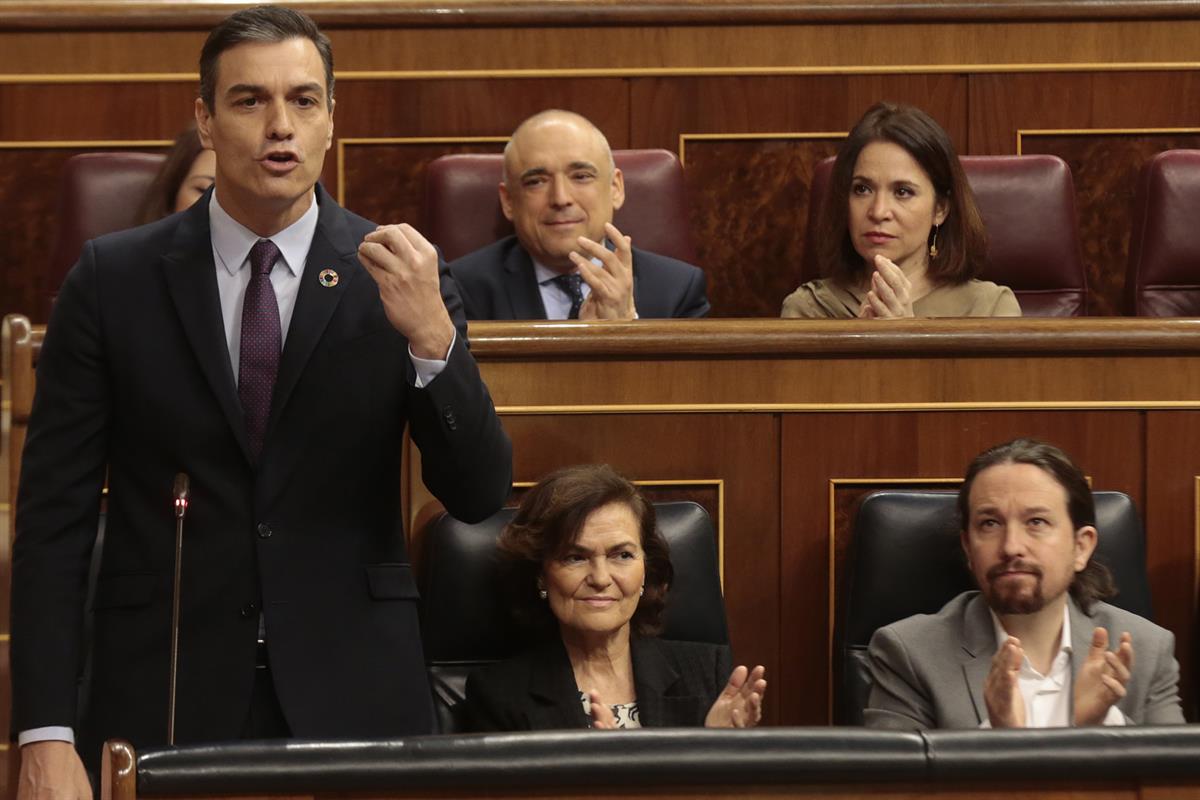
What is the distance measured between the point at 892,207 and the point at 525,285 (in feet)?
0.83

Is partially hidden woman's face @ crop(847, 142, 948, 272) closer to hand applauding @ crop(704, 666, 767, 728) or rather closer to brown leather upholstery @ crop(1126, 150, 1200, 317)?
brown leather upholstery @ crop(1126, 150, 1200, 317)

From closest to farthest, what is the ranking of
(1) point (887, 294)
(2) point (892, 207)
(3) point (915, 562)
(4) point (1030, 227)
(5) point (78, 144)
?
(3) point (915, 562)
(1) point (887, 294)
(2) point (892, 207)
(4) point (1030, 227)
(5) point (78, 144)

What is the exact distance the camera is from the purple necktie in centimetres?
71

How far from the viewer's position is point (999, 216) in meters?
1.30

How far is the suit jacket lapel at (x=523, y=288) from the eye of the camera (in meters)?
1.20

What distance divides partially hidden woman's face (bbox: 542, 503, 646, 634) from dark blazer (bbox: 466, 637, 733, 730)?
0.07ft

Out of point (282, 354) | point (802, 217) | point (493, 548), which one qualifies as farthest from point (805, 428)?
point (802, 217)

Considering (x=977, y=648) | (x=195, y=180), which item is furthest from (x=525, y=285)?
(x=977, y=648)

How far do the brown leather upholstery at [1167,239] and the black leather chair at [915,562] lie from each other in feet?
1.33

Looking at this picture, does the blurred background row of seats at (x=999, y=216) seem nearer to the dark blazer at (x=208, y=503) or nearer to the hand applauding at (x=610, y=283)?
the hand applauding at (x=610, y=283)

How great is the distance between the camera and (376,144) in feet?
4.65

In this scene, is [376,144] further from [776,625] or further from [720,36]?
[776,625]

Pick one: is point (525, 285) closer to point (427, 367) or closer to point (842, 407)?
point (842, 407)

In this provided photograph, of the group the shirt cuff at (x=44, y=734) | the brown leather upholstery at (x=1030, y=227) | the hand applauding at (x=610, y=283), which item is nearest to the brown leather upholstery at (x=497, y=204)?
the brown leather upholstery at (x=1030, y=227)
